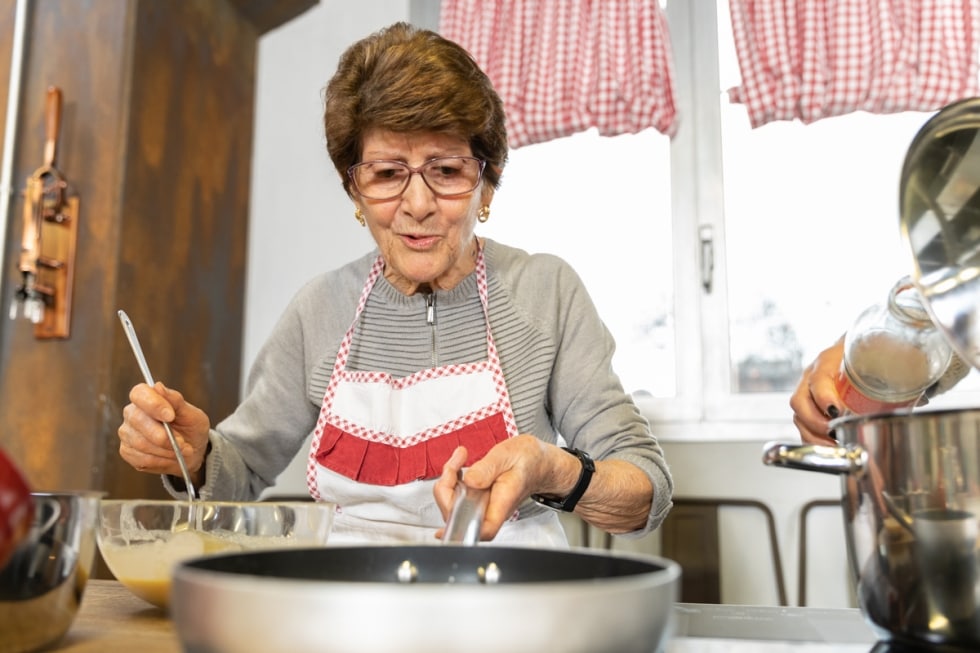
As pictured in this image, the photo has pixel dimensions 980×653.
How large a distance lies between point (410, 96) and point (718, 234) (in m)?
1.61

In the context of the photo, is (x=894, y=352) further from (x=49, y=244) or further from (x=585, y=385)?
(x=49, y=244)

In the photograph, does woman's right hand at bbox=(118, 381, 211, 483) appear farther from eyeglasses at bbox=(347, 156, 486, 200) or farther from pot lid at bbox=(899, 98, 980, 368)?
pot lid at bbox=(899, 98, 980, 368)

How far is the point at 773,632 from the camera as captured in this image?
79 cm

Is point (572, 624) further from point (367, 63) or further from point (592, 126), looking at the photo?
point (592, 126)

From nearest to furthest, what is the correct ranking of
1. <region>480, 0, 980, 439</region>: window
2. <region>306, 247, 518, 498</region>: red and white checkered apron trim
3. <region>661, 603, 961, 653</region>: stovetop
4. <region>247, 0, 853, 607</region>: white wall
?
<region>661, 603, 961, 653</region>: stovetop
<region>306, 247, 518, 498</region>: red and white checkered apron trim
<region>480, 0, 980, 439</region>: window
<region>247, 0, 853, 607</region>: white wall

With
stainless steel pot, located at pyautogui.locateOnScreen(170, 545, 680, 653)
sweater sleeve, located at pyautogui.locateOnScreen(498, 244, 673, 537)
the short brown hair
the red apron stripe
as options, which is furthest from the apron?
stainless steel pot, located at pyautogui.locateOnScreen(170, 545, 680, 653)

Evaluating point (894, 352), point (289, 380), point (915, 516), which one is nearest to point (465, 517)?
point (915, 516)

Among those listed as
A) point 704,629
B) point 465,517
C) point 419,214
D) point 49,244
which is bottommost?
point 704,629

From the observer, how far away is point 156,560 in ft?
2.60

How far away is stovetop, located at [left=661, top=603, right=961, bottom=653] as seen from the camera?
2.27 feet

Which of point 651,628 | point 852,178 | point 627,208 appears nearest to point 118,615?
point 651,628

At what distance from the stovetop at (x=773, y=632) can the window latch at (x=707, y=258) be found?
1.83 meters

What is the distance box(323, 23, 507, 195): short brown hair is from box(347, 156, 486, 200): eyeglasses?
4 cm

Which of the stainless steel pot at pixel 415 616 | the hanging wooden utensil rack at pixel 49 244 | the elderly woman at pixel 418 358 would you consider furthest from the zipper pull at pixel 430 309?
the hanging wooden utensil rack at pixel 49 244
